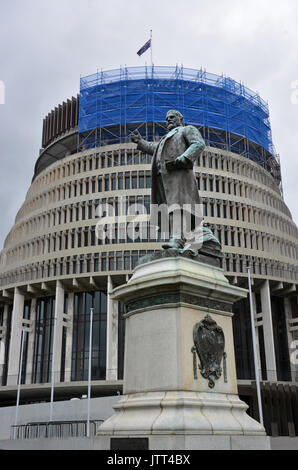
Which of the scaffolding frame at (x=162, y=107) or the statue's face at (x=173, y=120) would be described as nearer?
the statue's face at (x=173, y=120)

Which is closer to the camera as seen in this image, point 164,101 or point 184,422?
point 184,422

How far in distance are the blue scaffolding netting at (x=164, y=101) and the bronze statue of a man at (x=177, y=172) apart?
50.5 meters

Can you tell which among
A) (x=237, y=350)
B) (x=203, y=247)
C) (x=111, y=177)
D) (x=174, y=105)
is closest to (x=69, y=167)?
(x=111, y=177)

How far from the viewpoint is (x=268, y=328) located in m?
52.9

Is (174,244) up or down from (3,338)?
down

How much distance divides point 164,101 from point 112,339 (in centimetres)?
2923

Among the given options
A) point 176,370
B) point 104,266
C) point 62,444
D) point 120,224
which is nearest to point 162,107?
point 120,224

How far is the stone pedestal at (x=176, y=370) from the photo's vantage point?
253 inches

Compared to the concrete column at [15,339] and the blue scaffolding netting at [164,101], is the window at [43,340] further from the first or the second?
the blue scaffolding netting at [164,101]

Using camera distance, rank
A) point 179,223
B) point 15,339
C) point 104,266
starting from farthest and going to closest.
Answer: point 15,339 → point 104,266 → point 179,223

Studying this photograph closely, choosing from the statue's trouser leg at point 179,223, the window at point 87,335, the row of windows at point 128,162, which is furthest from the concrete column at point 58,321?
the statue's trouser leg at point 179,223

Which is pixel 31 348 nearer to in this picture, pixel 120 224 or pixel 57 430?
pixel 120 224

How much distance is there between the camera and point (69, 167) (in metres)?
61.9

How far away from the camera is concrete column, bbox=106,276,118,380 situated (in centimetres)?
4841
